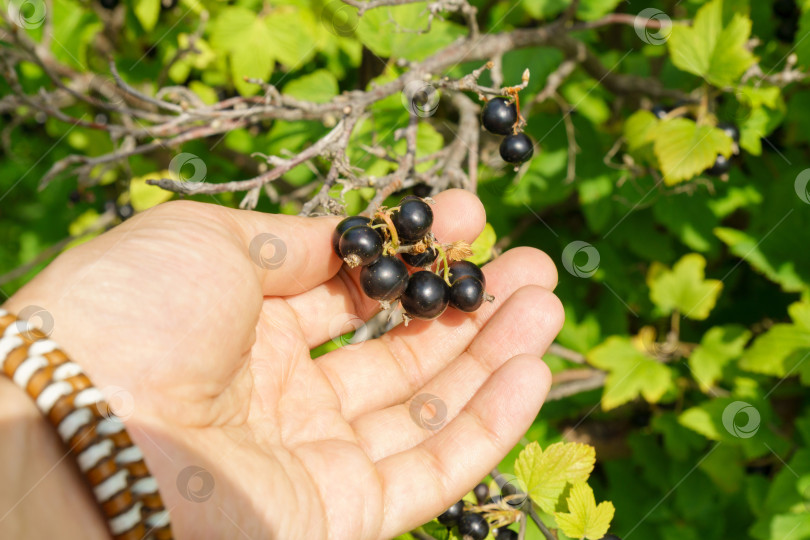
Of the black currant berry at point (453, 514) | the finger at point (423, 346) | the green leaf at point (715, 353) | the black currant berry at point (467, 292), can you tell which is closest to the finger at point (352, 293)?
the finger at point (423, 346)

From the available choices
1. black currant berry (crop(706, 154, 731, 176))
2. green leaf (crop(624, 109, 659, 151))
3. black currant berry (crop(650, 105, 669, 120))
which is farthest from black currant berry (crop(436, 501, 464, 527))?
black currant berry (crop(650, 105, 669, 120))

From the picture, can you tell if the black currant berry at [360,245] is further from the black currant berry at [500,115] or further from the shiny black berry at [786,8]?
the shiny black berry at [786,8]

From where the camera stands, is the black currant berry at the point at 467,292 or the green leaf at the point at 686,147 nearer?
the black currant berry at the point at 467,292

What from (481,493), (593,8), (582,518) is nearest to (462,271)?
(582,518)

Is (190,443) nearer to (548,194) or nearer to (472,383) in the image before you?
(472,383)

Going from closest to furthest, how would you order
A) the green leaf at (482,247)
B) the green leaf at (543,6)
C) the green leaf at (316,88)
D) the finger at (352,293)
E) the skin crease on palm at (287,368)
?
1. the skin crease on palm at (287,368)
2. the finger at (352,293)
3. the green leaf at (482,247)
4. the green leaf at (316,88)
5. the green leaf at (543,6)

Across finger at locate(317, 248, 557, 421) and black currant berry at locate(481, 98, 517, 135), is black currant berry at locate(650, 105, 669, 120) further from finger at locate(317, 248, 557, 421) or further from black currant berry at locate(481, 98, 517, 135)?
finger at locate(317, 248, 557, 421)

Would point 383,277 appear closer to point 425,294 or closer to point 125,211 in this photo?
point 425,294
